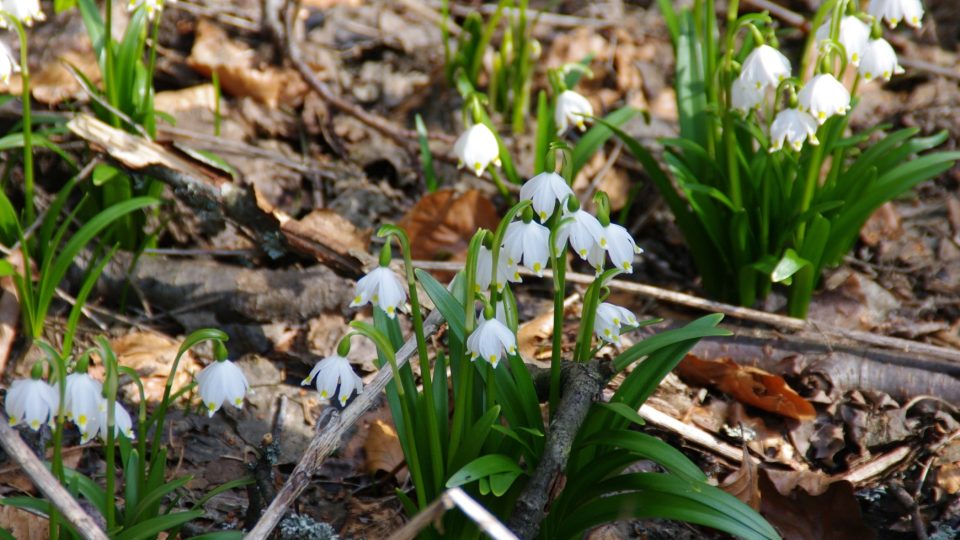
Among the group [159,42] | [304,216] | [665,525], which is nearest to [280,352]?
[304,216]

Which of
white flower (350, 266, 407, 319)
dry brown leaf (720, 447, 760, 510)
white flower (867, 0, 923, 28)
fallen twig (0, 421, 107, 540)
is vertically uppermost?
white flower (867, 0, 923, 28)

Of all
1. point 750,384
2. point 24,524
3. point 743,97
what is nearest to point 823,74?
point 743,97

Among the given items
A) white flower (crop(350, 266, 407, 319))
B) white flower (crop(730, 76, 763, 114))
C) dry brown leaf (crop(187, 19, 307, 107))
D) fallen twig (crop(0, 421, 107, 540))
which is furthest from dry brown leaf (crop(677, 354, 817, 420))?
dry brown leaf (crop(187, 19, 307, 107))

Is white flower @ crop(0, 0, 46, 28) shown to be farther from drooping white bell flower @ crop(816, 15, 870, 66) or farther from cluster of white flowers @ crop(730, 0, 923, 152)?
drooping white bell flower @ crop(816, 15, 870, 66)

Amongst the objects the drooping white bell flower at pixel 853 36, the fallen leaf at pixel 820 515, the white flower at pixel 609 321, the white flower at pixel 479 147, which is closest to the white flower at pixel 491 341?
the white flower at pixel 609 321

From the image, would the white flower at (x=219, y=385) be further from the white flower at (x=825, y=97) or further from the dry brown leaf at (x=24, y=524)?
the white flower at (x=825, y=97)

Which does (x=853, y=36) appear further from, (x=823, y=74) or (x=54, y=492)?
(x=54, y=492)

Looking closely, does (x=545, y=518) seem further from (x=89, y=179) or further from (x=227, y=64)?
(x=227, y=64)
